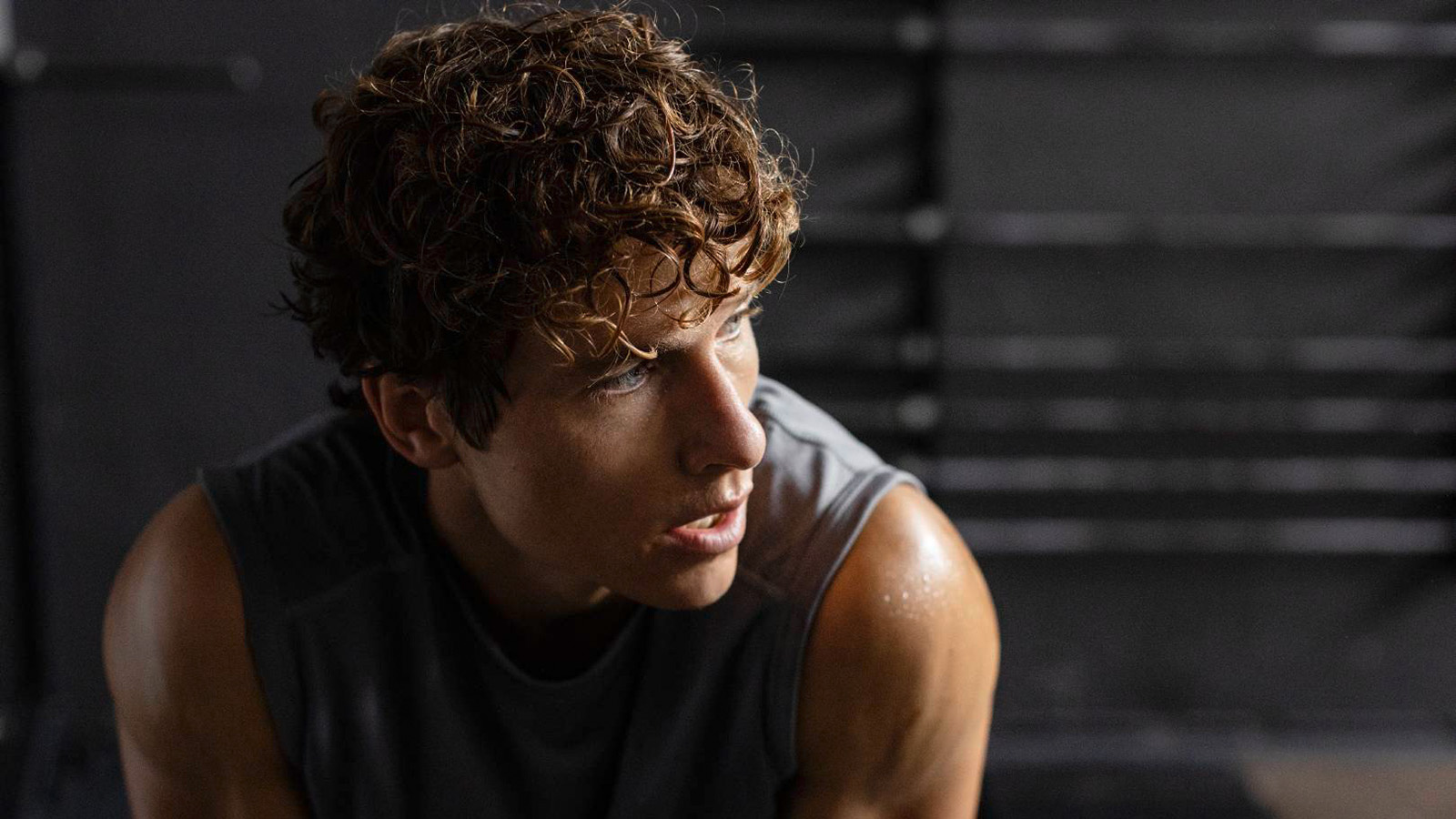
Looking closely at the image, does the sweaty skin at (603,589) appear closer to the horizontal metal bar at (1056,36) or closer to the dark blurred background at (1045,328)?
the dark blurred background at (1045,328)

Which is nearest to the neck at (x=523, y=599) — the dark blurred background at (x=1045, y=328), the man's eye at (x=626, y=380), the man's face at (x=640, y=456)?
the man's face at (x=640, y=456)

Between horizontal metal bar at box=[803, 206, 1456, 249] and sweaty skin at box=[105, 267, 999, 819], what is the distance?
1.33m

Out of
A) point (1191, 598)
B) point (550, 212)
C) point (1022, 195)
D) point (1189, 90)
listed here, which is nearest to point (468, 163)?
point (550, 212)

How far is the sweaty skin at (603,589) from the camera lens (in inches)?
30.6

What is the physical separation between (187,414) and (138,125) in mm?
522

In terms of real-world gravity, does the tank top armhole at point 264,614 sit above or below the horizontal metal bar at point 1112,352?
above

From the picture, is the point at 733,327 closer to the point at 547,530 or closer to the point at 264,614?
the point at 547,530

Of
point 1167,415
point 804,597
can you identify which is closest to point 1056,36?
point 1167,415

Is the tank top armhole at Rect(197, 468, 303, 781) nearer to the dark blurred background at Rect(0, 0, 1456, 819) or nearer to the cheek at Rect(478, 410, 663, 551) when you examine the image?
the cheek at Rect(478, 410, 663, 551)

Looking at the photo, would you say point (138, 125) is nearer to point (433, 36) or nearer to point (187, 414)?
point (187, 414)

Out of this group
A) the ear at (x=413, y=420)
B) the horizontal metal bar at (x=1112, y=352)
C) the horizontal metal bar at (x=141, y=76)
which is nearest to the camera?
the ear at (x=413, y=420)

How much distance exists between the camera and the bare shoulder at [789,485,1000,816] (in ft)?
2.93

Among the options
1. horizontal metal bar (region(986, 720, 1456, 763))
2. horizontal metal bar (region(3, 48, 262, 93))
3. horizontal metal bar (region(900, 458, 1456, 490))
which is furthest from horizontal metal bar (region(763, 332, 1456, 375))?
horizontal metal bar (region(3, 48, 262, 93))

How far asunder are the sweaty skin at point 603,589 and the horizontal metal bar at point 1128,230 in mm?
1328
